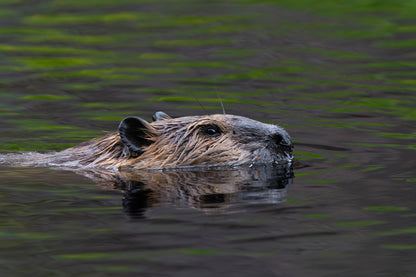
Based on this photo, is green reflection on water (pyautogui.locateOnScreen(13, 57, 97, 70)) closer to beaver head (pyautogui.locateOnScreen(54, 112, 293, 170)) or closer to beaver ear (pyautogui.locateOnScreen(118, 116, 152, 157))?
beaver head (pyautogui.locateOnScreen(54, 112, 293, 170))

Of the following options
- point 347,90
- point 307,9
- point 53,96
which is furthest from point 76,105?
point 307,9

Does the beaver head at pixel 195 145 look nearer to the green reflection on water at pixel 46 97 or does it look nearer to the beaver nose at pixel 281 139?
the beaver nose at pixel 281 139

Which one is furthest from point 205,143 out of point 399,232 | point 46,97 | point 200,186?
point 46,97

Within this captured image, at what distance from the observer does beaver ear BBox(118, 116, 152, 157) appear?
7.31 metres

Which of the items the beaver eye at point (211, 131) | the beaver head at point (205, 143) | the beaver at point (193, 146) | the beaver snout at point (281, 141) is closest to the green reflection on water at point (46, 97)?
the beaver at point (193, 146)

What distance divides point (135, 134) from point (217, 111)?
3.36 meters

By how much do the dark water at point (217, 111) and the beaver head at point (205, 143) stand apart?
0.24m

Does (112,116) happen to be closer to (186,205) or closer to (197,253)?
(186,205)

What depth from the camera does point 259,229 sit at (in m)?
5.50

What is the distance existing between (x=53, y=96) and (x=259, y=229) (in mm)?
6964

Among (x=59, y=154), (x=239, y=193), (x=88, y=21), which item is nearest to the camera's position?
(x=239, y=193)

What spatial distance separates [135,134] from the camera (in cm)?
751

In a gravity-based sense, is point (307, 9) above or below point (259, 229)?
above

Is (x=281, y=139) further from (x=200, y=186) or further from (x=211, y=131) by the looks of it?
(x=200, y=186)
